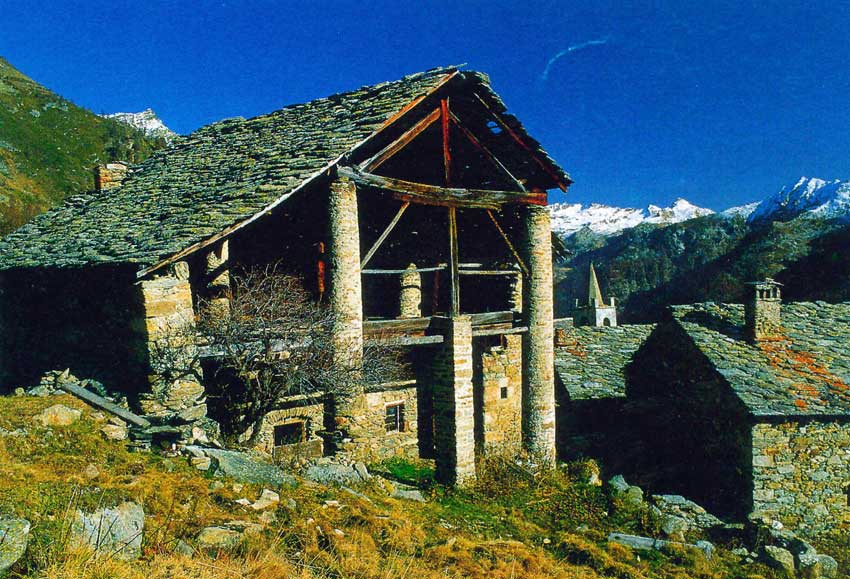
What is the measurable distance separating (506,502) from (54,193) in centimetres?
5059

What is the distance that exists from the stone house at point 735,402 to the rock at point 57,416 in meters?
13.8

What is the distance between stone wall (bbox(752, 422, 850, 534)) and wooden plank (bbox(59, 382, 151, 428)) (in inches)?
532

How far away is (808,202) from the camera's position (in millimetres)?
74125

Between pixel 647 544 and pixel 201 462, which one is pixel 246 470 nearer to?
pixel 201 462

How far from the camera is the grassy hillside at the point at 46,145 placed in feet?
150

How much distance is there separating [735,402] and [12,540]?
15.2m

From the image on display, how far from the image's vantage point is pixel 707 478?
15.6 metres

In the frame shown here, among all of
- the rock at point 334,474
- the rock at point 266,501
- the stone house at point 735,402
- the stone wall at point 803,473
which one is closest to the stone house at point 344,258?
the rock at point 334,474

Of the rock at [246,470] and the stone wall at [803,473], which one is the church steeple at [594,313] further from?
the rock at [246,470]

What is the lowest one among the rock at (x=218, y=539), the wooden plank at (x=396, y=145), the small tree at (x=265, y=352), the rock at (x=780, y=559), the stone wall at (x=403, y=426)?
the rock at (x=780, y=559)

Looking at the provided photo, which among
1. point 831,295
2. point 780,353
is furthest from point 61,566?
point 831,295

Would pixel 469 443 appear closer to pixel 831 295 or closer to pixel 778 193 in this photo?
pixel 831 295

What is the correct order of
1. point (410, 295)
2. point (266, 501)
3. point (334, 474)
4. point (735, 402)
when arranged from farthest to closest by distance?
point (410, 295) → point (735, 402) → point (334, 474) → point (266, 501)

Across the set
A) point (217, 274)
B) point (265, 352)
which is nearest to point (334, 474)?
point (265, 352)
